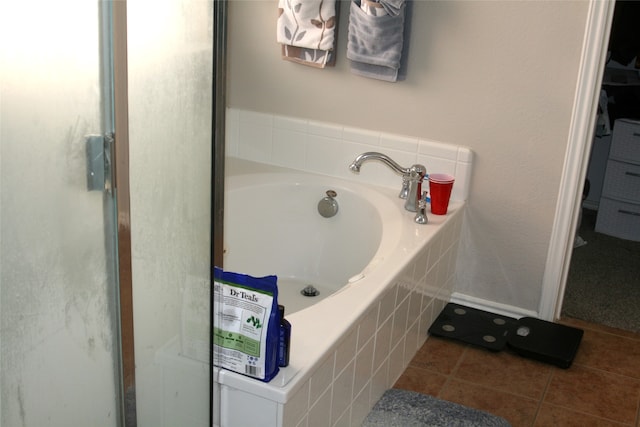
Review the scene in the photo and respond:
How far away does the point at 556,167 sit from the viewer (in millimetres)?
2805

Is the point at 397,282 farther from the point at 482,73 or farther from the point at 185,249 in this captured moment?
the point at 185,249

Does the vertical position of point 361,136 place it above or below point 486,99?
below

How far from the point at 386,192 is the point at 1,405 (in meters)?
2.29

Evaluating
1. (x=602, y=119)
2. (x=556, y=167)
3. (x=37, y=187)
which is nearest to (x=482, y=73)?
(x=556, y=167)

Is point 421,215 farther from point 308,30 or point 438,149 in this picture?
point 308,30

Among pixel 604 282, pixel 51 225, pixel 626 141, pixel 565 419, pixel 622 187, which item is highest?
pixel 51 225

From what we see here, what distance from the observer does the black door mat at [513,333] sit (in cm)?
270

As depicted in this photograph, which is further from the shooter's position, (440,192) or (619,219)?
(619,219)

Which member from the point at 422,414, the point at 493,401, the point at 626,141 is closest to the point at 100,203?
the point at 422,414

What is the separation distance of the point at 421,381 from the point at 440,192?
688mm

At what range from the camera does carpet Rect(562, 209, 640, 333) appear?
3.07 metres

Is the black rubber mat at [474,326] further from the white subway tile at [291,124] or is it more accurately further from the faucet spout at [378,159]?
the white subway tile at [291,124]

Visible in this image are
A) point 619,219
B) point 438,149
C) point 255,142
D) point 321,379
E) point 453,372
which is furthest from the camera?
point 619,219

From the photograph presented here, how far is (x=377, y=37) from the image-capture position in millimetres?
2812
